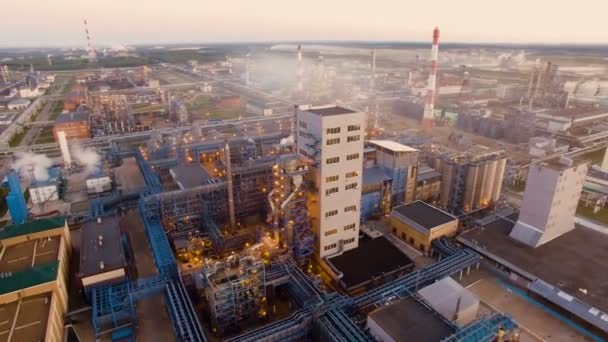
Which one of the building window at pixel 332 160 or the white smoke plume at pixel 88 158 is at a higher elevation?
the building window at pixel 332 160

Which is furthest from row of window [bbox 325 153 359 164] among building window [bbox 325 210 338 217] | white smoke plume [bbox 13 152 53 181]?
white smoke plume [bbox 13 152 53 181]

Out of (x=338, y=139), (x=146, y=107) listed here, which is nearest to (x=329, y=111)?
(x=338, y=139)

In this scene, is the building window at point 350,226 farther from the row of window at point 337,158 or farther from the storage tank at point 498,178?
the storage tank at point 498,178

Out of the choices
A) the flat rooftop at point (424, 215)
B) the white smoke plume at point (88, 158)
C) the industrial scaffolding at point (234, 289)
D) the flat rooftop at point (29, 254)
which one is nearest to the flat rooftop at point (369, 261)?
the flat rooftop at point (424, 215)

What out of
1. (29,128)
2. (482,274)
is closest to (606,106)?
(482,274)

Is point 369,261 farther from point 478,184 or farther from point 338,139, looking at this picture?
point 478,184

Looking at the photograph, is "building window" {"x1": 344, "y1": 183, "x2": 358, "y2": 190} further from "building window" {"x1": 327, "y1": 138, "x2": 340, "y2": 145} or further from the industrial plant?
"building window" {"x1": 327, "y1": 138, "x2": 340, "y2": 145}
